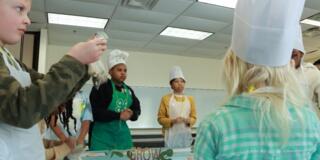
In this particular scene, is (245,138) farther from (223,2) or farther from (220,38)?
(220,38)

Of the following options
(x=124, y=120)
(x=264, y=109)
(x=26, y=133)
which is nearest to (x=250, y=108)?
(x=264, y=109)

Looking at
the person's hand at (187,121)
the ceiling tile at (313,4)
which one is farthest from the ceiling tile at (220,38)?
the person's hand at (187,121)

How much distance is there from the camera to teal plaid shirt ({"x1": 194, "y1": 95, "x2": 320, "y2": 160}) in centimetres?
75

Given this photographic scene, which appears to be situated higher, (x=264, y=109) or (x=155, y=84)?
(x=155, y=84)

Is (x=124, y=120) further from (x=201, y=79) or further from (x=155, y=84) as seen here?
(x=201, y=79)

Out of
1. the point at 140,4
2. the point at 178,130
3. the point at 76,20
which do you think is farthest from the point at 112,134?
the point at 76,20

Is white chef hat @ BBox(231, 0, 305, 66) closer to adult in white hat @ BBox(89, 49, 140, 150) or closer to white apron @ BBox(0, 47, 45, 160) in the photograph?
white apron @ BBox(0, 47, 45, 160)

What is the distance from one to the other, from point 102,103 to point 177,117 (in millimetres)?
916

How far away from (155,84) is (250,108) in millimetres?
5168

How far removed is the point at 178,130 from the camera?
268 centimetres

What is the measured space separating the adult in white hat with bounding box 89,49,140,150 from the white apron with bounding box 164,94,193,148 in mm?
627

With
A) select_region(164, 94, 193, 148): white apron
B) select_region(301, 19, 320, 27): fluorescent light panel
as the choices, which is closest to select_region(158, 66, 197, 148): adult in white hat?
select_region(164, 94, 193, 148): white apron

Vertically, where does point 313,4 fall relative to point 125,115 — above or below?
above

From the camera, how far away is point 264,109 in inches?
29.2
